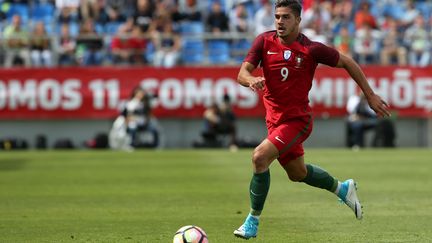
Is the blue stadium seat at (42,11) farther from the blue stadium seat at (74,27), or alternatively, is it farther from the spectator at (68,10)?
the blue stadium seat at (74,27)

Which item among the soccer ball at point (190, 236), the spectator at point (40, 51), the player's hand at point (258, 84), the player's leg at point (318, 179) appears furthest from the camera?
the spectator at point (40, 51)

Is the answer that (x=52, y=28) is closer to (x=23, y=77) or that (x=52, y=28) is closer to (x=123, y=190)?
(x=23, y=77)

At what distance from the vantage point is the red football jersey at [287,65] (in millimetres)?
10445

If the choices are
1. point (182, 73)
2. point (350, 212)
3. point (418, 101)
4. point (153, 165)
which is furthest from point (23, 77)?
point (350, 212)

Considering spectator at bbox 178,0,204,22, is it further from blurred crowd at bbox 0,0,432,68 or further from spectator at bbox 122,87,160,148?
spectator at bbox 122,87,160,148

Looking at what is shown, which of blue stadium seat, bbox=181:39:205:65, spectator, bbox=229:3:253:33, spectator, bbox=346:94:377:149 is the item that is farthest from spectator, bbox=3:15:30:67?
spectator, bbox=346:94:377:149

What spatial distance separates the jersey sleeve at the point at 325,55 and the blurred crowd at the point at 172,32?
62.2 feet

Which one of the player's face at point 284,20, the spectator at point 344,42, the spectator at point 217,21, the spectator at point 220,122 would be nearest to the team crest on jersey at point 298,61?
the player's face at point 284,20

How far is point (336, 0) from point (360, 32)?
246cm

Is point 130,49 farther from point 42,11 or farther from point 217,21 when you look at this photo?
point 42,11

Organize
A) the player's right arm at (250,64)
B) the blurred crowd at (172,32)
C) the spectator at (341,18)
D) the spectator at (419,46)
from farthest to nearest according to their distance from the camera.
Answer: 1. the spectator at (341,18)
2. the spectator at (419,46)
3. the blurred crowd at (172,32)
4. the player's right arm at (250,64)

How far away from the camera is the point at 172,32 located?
1165 inches

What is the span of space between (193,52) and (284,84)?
64.3ft

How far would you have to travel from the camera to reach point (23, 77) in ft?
95.0
